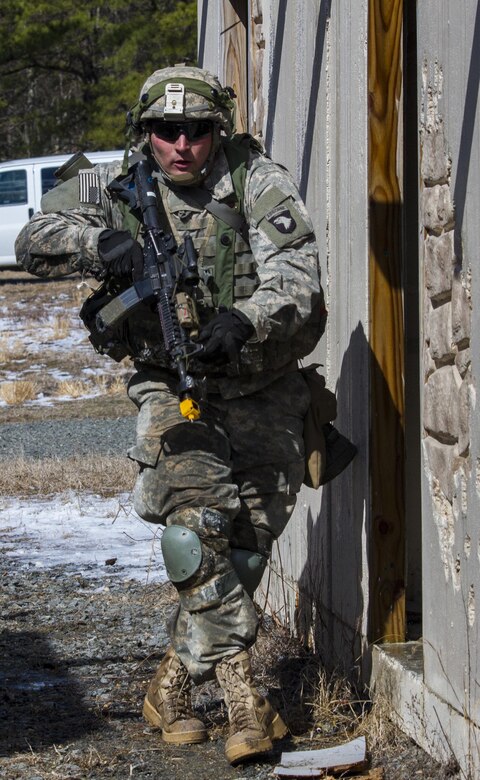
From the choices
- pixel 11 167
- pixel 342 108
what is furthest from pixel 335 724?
pixel 11 167

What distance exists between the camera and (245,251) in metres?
4.18

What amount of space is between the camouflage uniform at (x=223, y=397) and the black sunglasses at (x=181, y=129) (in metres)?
0.12

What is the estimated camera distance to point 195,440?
4117 mm

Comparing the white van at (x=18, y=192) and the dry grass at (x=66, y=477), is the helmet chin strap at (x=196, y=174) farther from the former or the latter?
the white van at (x=18, y=192)

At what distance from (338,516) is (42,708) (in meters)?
1.22

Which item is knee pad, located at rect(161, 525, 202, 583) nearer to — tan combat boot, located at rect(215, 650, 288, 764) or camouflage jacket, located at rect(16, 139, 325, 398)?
tan combat boot, located at rect(215, 650, 288, 764)

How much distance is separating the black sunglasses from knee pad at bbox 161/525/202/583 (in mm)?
1204

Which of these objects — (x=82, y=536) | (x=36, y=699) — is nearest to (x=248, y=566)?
(x=36, y=699)

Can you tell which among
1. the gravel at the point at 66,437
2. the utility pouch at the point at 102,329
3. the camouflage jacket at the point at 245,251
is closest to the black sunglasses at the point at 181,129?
the camouflage jacket at the point at 245,251

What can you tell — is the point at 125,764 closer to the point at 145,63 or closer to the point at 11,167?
the point at 11,167

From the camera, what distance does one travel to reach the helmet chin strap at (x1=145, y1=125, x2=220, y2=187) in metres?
4.15

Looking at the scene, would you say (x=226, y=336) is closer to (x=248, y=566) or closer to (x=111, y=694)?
(x=248, y=566)

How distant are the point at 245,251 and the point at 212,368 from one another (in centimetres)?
43

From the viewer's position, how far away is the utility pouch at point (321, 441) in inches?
168
